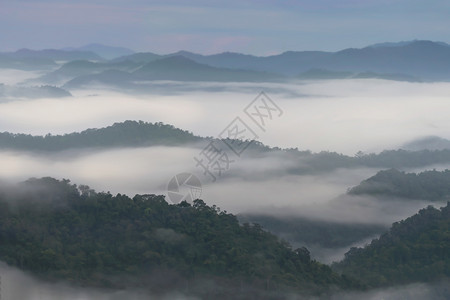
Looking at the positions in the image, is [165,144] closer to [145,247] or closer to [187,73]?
[145,247]

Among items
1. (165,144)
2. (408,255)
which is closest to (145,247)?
(408,255)

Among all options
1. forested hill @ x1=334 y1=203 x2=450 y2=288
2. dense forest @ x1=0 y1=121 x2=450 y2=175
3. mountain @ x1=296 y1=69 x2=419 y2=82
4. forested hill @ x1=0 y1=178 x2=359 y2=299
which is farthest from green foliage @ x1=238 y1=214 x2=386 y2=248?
mountain @ x1=296 y1=69 x2=419 y2=82

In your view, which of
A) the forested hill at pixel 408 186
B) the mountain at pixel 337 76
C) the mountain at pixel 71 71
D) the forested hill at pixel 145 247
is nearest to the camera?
the forested hill at pixel 145 247

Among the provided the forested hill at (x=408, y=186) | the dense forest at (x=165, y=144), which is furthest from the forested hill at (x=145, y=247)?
the dense forest at (x=165, y=144)

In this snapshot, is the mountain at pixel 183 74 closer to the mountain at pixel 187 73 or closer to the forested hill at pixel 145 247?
the mountain at pixel 187 73

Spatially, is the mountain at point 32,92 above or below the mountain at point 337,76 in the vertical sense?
below

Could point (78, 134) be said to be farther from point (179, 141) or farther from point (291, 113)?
point (291, 113)
